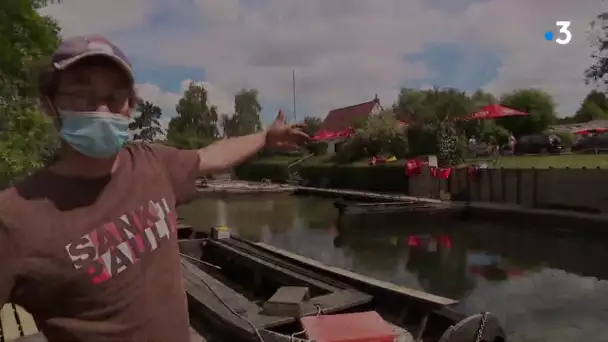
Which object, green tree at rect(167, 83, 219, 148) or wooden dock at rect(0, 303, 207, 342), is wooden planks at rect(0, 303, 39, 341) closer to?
wooden dock at rect(0, 303, 207, 342)

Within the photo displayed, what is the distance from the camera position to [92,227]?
72.2 inches

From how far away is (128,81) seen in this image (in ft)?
6.46

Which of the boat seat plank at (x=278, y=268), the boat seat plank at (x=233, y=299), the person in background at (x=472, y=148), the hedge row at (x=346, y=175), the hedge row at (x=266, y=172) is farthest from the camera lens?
the hedge row at (x=266, y=172)

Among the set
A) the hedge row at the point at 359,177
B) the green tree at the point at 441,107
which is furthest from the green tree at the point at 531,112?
the hedge row at the point at 359,177

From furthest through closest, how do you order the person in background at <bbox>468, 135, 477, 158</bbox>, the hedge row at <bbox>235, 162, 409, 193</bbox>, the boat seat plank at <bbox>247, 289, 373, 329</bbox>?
the person in background at <bbox>468, 135, 477, 158</bbox>
the hedge row at <bbox>235, 162, 409, 193</bbox>
the boat seat plank at <bbox>247, 289, 373, 329</bbox>

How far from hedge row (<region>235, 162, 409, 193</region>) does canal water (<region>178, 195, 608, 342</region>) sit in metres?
6.95

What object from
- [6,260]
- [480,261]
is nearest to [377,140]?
[480,261]

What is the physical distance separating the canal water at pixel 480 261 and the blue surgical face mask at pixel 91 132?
6.93 meters

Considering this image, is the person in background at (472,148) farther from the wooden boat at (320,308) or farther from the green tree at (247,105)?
the green tree at (247,105)

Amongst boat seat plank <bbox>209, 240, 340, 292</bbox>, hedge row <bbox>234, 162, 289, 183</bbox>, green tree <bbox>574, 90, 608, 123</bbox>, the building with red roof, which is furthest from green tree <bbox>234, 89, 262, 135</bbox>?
boat seat plank <bbox>209, 240, 340, 292</bbox>

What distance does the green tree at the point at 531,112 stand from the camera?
154 feet

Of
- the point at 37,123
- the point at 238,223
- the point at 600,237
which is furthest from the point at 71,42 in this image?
the point at 238,223

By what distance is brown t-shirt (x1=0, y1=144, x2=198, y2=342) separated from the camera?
68.4 inches

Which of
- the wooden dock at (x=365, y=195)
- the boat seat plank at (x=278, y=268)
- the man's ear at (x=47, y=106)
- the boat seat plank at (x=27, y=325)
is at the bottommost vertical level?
the wooden dock at (x=365, y=195)
